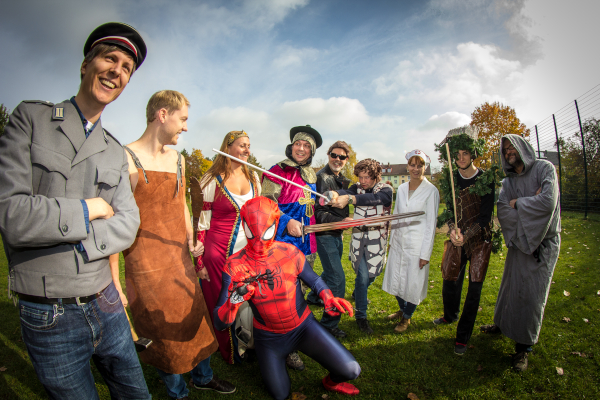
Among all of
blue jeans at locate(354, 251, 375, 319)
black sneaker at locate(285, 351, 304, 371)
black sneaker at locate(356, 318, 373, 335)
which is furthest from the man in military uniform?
black sneaker at locate(356, 318, 373, 335)

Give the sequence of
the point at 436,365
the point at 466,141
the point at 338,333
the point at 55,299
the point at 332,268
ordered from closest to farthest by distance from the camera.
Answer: the point at 55,299
the point at 436,365
the point at 466,141
the point at 332,268
the point at 338,333

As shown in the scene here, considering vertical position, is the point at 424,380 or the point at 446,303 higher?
the point at 446,303

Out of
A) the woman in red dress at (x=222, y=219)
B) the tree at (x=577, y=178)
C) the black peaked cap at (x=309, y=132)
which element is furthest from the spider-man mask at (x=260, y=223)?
the tree at (x=577, y=178)

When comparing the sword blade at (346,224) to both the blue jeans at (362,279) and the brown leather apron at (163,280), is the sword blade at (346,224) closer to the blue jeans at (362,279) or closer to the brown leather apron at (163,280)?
the blue jeans at (362,279)

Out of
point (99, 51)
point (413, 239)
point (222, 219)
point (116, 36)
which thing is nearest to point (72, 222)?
point (99, 51)

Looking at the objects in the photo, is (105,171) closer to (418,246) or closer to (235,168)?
(235,168)

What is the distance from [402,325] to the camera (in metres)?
4.51

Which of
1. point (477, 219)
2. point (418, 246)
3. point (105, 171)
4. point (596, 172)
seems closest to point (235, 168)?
point (105, 171)

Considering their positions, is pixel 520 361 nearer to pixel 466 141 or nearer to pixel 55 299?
pixel 466 141

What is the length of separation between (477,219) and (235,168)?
3366mm

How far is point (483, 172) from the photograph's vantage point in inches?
155

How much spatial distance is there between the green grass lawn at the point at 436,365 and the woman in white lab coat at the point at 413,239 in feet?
2.07

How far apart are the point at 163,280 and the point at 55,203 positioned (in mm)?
1339

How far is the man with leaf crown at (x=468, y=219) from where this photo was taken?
3.78m
